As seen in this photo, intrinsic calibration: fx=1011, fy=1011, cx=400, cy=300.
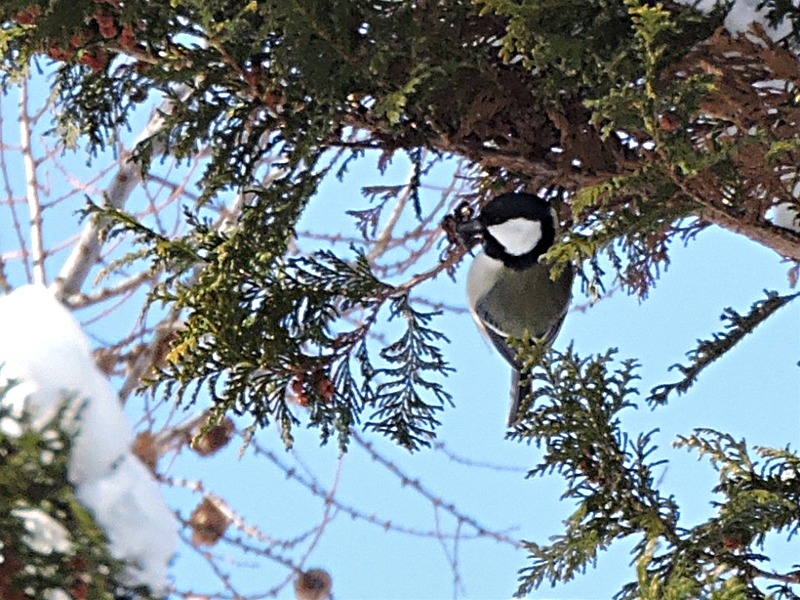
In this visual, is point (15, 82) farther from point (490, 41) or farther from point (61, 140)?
point (490, 41)

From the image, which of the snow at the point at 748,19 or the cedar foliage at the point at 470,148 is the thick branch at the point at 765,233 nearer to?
the cedar foliage at the point at 470,148

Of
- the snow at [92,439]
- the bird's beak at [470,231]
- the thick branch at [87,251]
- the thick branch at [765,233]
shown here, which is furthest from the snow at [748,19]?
the thick branch at [87,251]

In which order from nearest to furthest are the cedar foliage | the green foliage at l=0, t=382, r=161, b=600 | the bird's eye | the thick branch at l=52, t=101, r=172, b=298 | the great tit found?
the green foliage at l=0, t=382, r=161, b=600, the cedar foliage, the great tit, the bird's eye, the thick branch at l=52, t=101, r=172, b=298

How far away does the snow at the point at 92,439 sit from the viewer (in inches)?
21.2

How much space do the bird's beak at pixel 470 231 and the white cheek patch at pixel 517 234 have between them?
0.06ft

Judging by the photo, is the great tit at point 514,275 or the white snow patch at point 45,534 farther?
the great tit at point 514,275

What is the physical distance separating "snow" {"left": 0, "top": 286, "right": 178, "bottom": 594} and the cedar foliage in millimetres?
317

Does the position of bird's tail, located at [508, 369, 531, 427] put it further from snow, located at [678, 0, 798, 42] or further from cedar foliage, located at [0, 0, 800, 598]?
snow, located at [678, 0, 798, 42]

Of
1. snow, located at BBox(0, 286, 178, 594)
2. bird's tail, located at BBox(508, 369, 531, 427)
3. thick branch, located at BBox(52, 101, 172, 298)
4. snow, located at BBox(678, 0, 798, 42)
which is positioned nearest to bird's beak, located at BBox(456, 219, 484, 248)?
bird's tail, located at BBox(508, 369, 531, 427)

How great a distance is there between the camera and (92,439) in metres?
0.55

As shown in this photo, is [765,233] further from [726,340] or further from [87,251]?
[87,251]

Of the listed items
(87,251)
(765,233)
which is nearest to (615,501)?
(765,233)

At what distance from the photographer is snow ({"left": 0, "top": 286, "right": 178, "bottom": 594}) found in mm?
539

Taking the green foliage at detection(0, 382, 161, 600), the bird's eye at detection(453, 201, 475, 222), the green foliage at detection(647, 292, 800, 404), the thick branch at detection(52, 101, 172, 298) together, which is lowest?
the green foliage at detection(0, 382, 161, 600)
